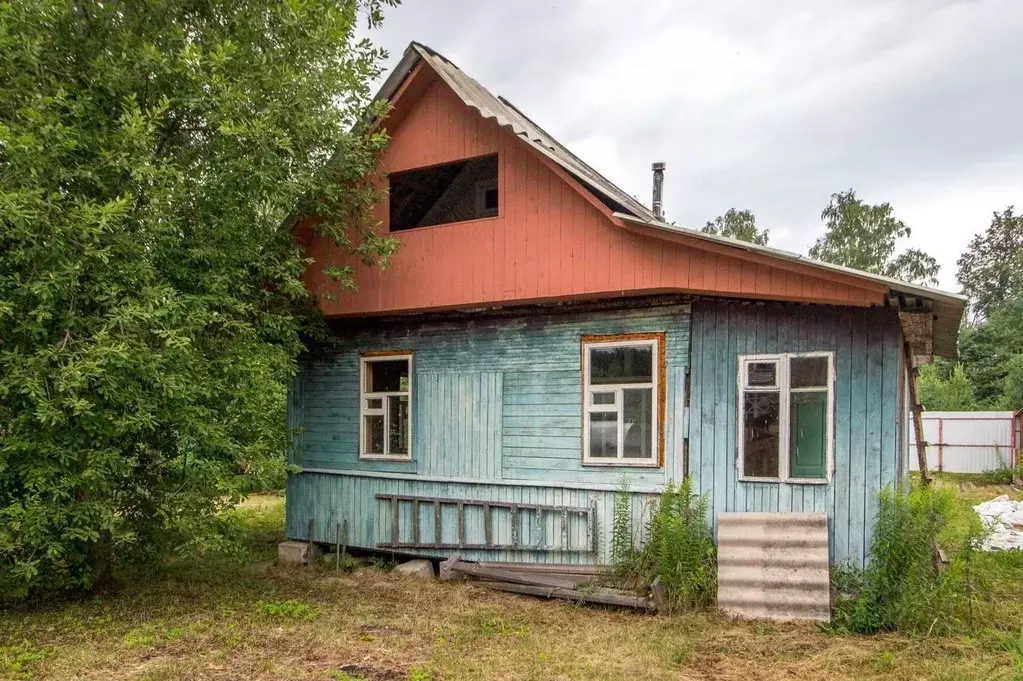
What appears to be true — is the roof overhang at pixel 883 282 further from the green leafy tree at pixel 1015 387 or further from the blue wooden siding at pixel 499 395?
the green leafy tree at pixel 1015 387

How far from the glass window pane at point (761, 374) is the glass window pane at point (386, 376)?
4462 millimetres

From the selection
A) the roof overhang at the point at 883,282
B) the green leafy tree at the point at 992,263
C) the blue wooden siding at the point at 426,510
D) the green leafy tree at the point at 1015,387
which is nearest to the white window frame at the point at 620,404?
the blue wooden siding at the point at 426,510

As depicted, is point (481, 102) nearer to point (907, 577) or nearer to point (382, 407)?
point (382, 407)

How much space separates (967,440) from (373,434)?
66.5ft

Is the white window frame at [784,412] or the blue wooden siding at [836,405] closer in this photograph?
the blue wooden siding at [836,405]

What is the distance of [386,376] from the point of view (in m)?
9.81

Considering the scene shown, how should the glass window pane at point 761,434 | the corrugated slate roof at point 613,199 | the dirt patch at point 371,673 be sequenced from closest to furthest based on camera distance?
the dirt patch at point 371,673, the corrugated slate roof at point 613,199, the glass window pane at point 761,434

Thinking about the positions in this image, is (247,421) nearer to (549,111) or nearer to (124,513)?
(124,513)

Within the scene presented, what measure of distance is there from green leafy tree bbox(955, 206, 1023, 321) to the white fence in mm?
27488

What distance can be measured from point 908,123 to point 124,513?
36622 mm

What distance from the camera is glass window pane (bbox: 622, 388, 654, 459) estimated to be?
782cm

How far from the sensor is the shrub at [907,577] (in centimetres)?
618

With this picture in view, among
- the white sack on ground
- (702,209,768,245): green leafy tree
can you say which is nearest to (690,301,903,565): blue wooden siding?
the white sack on ground

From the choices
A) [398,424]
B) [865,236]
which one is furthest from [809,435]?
[865,236]
